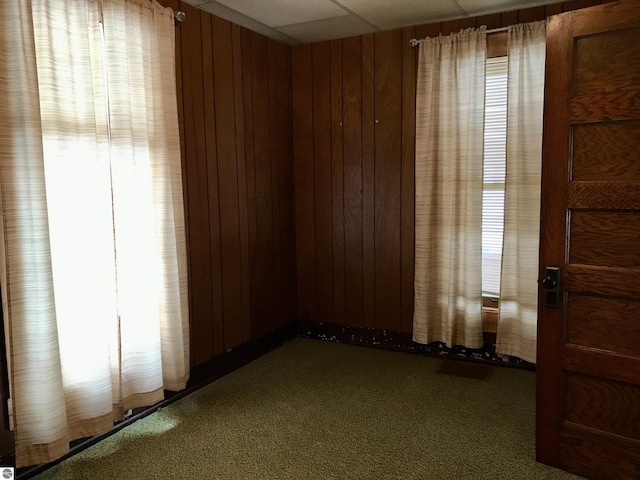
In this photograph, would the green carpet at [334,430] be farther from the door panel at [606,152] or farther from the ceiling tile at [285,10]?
the ceiling tile at [285,10]

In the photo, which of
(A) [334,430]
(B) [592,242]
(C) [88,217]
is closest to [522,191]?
(B) [592,242]

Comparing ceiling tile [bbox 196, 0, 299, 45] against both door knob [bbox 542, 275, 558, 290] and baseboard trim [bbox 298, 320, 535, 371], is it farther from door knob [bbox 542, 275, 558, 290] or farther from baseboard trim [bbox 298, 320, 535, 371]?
door knob [bbox 542, 275, 558, 290]

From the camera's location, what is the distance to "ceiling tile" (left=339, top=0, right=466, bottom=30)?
3.15 meters

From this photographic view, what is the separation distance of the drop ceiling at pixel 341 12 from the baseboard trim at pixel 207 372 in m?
2.32

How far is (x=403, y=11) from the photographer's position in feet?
10.9

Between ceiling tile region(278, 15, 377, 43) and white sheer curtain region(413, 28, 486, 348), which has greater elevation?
ceiling tile region(278, 15, 377, 43)

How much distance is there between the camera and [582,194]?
2164 mm

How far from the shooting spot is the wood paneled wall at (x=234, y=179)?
3199mm

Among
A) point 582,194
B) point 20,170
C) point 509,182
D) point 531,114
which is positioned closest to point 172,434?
point 20,170

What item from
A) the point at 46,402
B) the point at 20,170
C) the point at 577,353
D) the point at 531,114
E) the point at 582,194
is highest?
the point at 531,114

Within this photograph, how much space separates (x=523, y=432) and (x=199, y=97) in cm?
274

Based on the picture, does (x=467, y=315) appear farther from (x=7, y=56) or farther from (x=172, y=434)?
(x=7, y=56)

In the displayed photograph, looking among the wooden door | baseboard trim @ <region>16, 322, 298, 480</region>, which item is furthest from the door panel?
baseboard trim @ <region>16, 322, 298, 480</region>

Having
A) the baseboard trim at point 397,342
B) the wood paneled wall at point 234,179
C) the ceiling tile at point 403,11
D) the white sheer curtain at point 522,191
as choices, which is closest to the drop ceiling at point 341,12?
the ceiling tile at point 403,11
